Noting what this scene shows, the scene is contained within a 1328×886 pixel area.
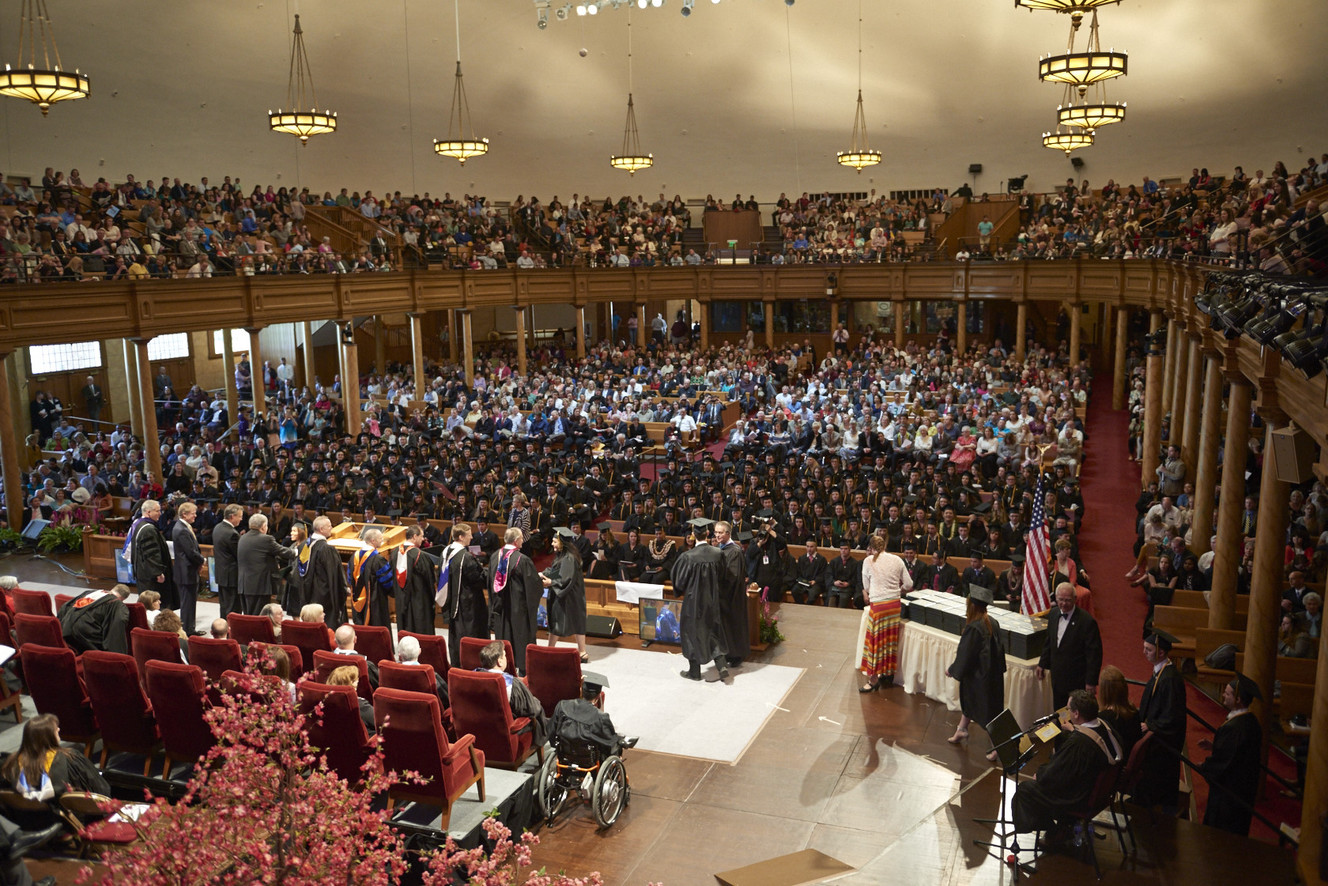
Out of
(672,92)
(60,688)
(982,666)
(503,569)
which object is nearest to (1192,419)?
(982,666)

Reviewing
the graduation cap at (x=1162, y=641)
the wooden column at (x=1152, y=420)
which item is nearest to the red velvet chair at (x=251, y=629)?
the graduation cap at (x=1162, y=641)

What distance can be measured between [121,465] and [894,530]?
505 inches

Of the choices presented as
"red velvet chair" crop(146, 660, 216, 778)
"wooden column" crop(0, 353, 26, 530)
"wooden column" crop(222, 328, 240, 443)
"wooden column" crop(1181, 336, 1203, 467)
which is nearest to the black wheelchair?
"red velvet chair" crop(146, 660, 216, 778)

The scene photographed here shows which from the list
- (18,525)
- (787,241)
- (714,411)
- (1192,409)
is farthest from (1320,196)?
(18,525)

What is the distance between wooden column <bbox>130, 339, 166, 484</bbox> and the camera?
57.1 feet

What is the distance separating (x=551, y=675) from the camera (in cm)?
748

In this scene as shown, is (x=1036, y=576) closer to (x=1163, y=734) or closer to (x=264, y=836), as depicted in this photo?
(x=1163, y=734)

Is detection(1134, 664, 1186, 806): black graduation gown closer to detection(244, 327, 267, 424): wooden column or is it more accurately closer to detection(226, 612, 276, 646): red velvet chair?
detection(226, 612, 276, 646): red velvet chair

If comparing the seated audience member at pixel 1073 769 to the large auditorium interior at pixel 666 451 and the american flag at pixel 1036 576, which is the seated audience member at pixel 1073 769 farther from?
the american flag at pixel 1036 576

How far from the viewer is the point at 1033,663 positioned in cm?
793

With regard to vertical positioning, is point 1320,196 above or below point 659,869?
above

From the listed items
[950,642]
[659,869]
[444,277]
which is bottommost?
[659,869]

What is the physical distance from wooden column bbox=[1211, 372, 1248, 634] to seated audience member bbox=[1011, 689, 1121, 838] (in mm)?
5253

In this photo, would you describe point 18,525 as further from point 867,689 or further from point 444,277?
point 867,689
